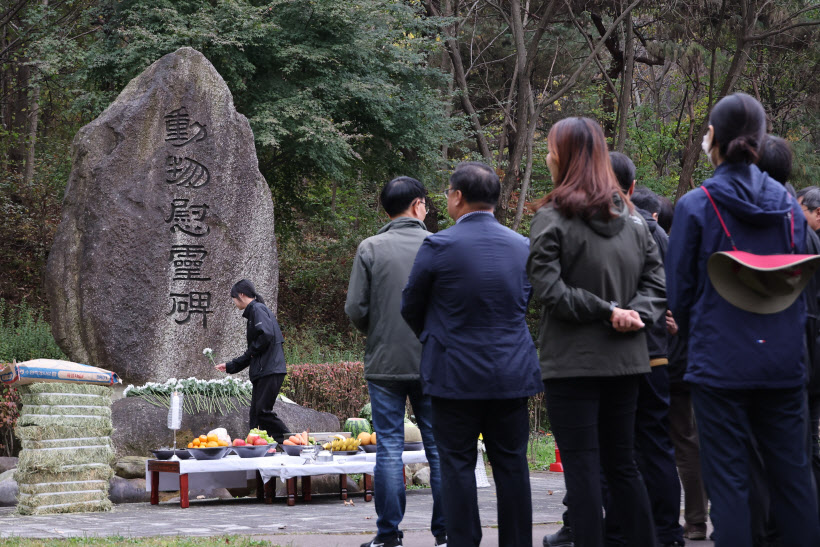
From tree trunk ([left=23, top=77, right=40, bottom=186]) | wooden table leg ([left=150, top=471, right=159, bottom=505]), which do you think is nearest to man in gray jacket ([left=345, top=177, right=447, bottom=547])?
wooden table leg ([left=150, top=471, right=159, bottom=505])

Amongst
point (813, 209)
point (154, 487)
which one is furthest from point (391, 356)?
point (154, 487)

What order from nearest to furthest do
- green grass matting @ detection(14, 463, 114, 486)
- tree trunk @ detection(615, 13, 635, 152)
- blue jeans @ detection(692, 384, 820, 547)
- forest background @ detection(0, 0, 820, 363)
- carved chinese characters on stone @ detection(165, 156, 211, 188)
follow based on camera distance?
blue jeans @ detection(692, 384, 820, 547) → green grass matting @ detection(14, 463, 114, 486) → carved chinese characters on stone @ detection(165, 156, 211, 188) → forest background @ detection(0, 0, 820, 363) → tree trunk @ detection(615, 13, 635, 152)

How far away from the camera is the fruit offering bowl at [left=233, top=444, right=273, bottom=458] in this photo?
7.86 m

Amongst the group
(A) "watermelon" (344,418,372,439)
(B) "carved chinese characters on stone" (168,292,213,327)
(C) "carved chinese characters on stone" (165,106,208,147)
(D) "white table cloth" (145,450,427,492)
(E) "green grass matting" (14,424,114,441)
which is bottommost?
(D) "white table cloth" (145,450,427,492)

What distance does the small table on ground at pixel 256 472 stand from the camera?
296 inches

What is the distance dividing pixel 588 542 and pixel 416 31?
1475cm

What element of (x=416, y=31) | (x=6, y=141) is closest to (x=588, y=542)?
(x=416, y=31)

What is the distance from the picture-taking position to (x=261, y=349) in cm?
880

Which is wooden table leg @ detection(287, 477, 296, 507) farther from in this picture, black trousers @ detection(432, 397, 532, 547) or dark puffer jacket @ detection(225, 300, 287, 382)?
black trousers @ detection(432, 397, 532, 547)

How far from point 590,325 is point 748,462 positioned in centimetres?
79

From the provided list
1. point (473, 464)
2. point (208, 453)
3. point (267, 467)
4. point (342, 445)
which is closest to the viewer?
point (473, 464)

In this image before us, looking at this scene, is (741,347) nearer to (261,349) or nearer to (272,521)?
(272,521)

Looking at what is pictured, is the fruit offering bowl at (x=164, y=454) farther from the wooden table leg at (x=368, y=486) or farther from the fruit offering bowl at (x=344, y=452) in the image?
the wooden table leg at (x=368, y=486)

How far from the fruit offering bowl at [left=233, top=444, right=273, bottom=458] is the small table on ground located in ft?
0.42
